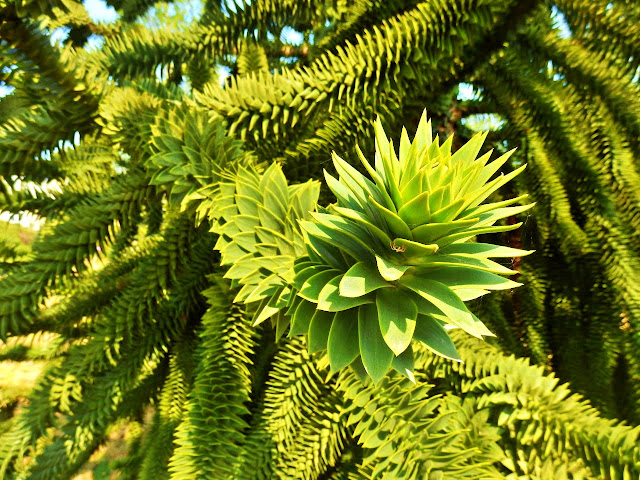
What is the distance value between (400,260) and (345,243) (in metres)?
0.06

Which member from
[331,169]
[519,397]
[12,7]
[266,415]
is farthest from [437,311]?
[12,7]

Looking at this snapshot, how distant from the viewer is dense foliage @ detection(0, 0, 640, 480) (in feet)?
1.26

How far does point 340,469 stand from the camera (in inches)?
32.9

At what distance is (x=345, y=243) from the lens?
15.2 inches

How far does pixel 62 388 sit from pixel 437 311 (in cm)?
83

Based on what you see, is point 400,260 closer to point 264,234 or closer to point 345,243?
point 345,243

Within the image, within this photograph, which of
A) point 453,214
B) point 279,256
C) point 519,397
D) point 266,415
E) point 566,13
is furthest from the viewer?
point 566,13

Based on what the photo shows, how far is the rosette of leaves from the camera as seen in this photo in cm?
34

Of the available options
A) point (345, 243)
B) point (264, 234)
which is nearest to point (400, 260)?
point (345, 243)

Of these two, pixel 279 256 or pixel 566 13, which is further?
pixel 566 13

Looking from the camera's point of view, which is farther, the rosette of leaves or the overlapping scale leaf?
the overlapping scale leaf

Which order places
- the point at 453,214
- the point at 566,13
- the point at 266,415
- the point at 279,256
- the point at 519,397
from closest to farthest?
1. the point at 453,214
2. the point at 279,256
3. the point at 519,397
4. the point at 266,415
5. the point at 566,13

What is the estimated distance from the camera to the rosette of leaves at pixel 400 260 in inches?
13.4

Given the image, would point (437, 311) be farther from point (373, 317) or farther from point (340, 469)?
point (340, 469)
